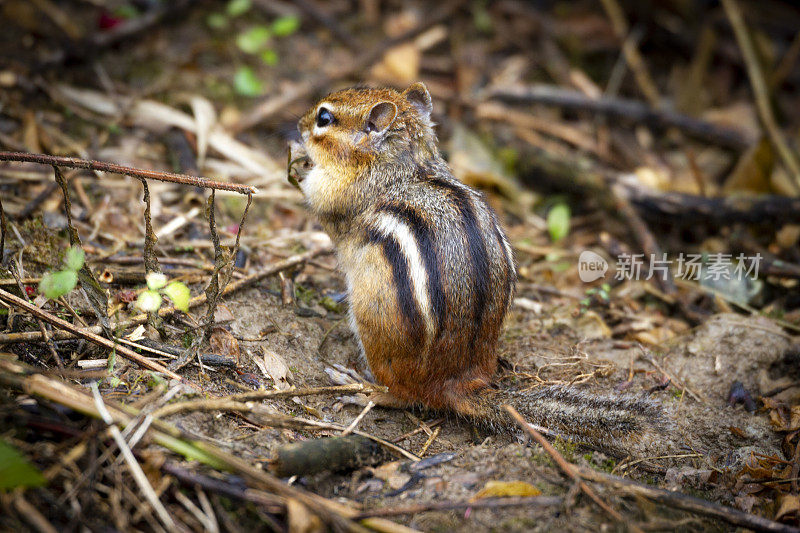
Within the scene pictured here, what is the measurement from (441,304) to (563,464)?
91 cm

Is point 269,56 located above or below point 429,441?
above

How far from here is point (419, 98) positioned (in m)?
4.09

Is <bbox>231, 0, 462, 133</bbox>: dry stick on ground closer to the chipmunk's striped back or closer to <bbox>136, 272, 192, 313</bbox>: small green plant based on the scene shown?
the chipmunk's striped back

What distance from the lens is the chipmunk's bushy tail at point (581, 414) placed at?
9.71 feet

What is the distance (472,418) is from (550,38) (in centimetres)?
518

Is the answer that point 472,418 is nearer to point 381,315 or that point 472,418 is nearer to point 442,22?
point 381,315

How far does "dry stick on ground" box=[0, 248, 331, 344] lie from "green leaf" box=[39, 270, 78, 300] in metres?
0.39

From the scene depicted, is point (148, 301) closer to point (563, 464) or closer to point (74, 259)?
point (74, 259)

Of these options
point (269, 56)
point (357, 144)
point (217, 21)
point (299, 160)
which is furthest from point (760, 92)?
point (217, 21)

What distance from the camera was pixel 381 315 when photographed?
3.10m

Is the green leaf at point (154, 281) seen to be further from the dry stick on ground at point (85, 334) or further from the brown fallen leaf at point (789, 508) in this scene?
the brown fallen leaf at point (789, 508)

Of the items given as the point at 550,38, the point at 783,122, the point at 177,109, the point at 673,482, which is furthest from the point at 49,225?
the point at 783,122

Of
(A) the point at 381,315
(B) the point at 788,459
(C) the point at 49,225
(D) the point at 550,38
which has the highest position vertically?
(D) the point at 550,38

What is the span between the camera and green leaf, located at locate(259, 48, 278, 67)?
5.87 metres
